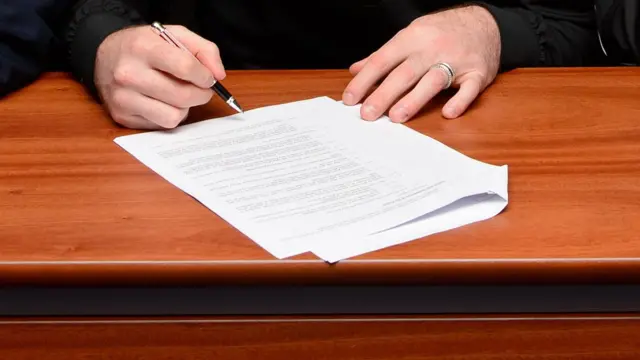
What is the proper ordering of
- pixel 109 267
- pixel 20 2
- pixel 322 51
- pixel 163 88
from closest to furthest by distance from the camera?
pixel 109 267
pixel 163 88
pixel 20 2
pixel 322 51

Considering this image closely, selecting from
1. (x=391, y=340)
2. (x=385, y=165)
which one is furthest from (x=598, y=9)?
(x=391, y=340)

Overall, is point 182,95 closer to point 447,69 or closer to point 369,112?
point 369,112

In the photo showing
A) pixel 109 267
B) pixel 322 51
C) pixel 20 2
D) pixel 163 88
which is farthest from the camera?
pixel 322 51

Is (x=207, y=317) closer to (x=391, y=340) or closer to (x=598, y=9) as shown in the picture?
(x=391, y=340)

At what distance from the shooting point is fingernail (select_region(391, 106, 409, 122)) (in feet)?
3.39

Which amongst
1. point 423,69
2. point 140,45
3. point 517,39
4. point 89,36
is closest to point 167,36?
point 140,45

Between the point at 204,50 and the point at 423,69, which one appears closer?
the point at 204,50

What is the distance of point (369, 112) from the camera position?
104 centimetres

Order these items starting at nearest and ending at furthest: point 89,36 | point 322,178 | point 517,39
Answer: point 322,178
point 89,36
point 517,39

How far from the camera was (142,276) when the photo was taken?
2.31 ft

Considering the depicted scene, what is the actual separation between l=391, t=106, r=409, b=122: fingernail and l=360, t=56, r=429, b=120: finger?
0.02m

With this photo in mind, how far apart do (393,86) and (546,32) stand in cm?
44

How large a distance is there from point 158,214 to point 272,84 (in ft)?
1.43

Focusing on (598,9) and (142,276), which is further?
(598,9)
